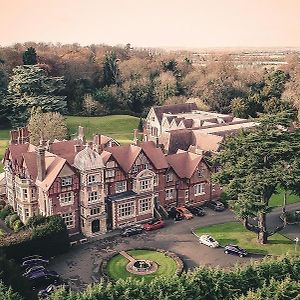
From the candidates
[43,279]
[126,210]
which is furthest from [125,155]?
[43,279]

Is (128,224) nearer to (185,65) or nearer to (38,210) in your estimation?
(38,210)

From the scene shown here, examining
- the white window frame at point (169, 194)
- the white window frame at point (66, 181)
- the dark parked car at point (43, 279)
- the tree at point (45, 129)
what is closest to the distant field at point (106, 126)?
the tree at point (45, 129)

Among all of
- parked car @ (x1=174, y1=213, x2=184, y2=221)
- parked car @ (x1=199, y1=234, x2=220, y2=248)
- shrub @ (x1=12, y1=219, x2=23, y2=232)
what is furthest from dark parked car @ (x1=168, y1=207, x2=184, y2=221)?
shrub @ (x1=12, y1=219, x2=23, y2=232)

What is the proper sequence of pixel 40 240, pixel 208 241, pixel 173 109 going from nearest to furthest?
1. pixel 40 240
2. pixel 208 241
3. pixel 173 109

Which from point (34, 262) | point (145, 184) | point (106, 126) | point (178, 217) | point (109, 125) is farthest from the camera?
point (109, 125)

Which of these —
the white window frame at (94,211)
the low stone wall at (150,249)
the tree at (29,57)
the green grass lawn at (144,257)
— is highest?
the tree at (29,57)

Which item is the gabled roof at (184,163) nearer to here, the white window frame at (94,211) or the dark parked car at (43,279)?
the white window frame at (94,211)

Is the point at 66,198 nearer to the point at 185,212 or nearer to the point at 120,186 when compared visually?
the point at 120,186

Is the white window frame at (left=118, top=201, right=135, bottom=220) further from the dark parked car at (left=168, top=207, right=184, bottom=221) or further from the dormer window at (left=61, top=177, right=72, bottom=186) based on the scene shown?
the dormer window at (left=61, top=177, right=72, bottom=186)
